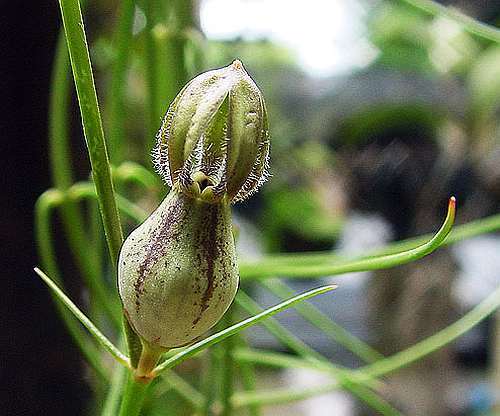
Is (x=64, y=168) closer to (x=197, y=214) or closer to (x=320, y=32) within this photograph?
(x=197, y=214)

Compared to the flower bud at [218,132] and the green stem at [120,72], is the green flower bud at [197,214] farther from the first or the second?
the green stem at [120,72]

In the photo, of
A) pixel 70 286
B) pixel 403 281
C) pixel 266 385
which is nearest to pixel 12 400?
pixel 70 286

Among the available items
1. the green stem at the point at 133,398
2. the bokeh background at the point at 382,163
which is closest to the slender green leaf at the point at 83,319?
the green stem at the point at 133,398

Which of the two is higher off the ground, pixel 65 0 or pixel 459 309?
pixel 65 0

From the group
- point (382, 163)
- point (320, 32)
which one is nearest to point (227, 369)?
point (382, 163)

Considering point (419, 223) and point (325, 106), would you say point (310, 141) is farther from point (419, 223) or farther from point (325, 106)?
point (419, 223)

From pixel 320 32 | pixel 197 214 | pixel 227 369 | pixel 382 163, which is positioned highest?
pixel 197 214
